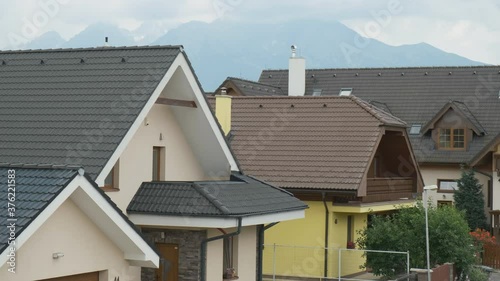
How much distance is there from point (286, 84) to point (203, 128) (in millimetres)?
29926

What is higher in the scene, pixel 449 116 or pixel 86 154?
pixel 449 116

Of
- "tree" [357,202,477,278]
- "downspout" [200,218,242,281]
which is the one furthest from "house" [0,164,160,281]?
"tree" [357,202,477,278]

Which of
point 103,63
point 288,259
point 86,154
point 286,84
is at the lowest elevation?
point 288,259

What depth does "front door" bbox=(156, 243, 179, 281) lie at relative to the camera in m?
19.2

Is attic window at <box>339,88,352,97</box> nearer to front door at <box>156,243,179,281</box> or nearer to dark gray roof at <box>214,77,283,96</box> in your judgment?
dark gray roof at <box>214,77,283,96</box>

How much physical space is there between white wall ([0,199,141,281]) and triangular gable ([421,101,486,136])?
3085 centimetres

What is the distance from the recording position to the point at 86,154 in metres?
16.6

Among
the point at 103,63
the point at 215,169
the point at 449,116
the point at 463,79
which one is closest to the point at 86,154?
the point at 103,63

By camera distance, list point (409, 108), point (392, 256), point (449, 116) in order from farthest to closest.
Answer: point (409, 108)
point (449, 116)
point (392, 256)

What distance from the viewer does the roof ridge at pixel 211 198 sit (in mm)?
18109

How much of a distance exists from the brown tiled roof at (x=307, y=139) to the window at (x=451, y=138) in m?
13.7

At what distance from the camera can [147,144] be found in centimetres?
1948

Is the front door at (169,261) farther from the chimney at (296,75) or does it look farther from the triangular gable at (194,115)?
the chimney at (296,75)

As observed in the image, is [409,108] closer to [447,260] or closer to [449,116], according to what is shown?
[449,116]
